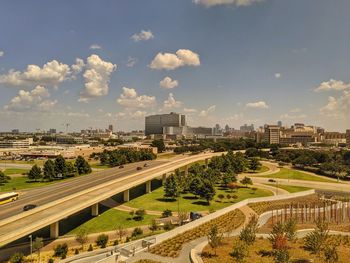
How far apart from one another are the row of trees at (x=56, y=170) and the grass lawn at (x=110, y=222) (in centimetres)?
4734

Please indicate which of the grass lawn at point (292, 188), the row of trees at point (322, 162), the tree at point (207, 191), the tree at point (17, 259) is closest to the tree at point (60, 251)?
the tree at point (17, 259)

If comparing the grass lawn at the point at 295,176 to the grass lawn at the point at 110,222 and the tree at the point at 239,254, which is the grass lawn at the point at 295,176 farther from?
the tree at the point at 239,254

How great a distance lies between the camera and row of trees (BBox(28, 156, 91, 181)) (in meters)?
109

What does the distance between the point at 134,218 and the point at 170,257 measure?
2764 centimetres

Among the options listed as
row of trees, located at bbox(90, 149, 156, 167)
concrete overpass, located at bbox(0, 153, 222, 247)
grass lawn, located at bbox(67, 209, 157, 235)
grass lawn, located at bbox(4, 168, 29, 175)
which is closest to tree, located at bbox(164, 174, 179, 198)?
concrete overpass, located at bbox(0, 153, 222, 247)

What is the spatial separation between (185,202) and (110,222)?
23.3 metres

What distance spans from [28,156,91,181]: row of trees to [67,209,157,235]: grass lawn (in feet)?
155

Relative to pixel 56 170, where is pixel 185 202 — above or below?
below

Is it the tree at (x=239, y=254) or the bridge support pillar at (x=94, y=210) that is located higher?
the tree at (x=239, y=254)

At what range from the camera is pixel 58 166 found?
115m

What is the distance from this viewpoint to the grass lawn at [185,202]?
76812mm

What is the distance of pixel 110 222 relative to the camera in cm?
6525

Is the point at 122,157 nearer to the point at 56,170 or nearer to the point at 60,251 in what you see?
the point at 56,170

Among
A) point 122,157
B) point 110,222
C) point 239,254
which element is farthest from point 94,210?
point 122,157
